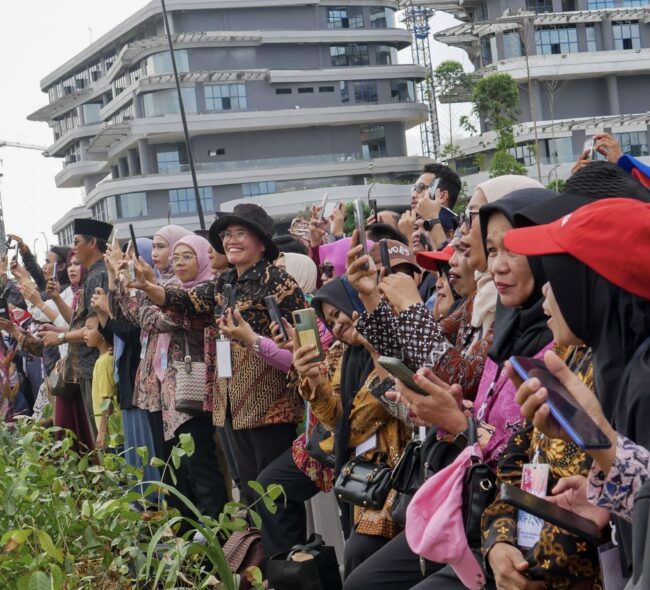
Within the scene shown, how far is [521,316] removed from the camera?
4.07 metres

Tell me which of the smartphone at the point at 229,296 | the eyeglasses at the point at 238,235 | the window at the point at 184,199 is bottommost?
the smartphone at the point at 229,296

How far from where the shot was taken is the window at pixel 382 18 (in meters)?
73.0

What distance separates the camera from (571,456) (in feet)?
11.6

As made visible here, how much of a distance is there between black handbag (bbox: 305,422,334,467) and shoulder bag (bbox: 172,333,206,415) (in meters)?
1.68

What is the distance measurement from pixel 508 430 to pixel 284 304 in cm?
304

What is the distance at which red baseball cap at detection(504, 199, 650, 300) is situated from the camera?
3.05m

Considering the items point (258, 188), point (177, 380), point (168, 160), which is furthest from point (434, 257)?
point (168, 160)

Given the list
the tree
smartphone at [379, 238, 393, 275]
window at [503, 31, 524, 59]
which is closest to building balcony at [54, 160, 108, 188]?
window at [503, 31, 524, 59]

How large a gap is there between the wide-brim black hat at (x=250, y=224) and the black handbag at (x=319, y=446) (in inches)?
62.9

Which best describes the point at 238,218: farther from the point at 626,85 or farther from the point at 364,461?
the point at 626,85

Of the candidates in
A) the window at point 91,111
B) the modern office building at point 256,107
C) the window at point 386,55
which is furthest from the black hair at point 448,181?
the window at point 91,111

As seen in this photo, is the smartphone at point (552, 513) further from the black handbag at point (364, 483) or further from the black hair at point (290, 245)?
the black hair at point (290, 245)

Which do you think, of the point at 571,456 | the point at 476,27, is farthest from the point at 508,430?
the point at 476,27

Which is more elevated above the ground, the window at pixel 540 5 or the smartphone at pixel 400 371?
the window at pixel 540 5
